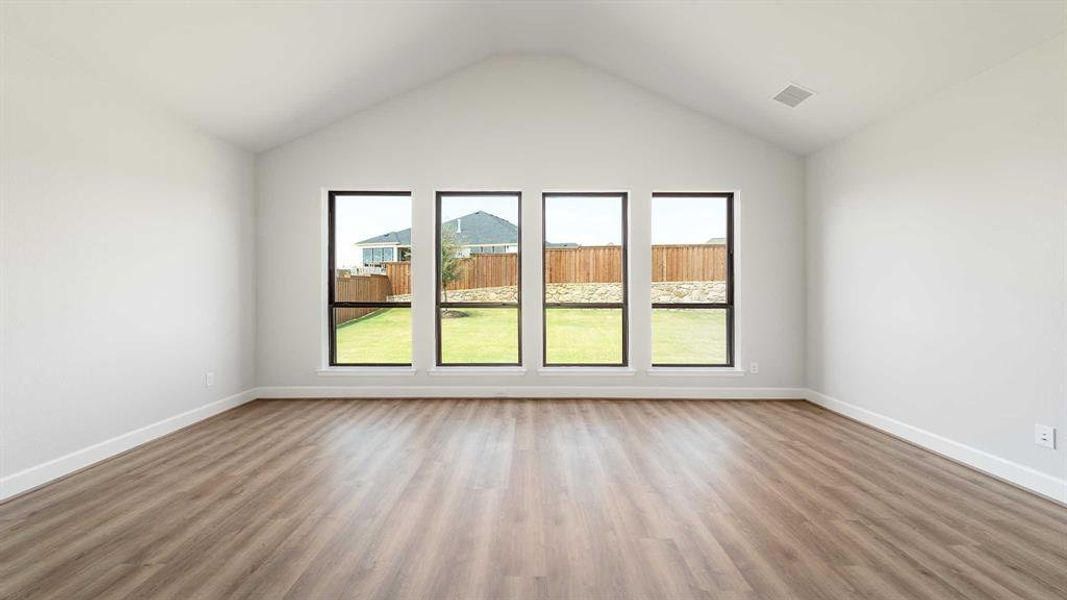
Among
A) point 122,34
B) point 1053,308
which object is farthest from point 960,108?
point 122,34

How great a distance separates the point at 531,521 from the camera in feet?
7.89

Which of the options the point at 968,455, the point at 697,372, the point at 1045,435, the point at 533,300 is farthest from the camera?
the point at 533,300

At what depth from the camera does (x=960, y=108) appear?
3330mm

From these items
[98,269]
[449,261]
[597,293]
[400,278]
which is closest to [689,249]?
[597,293]

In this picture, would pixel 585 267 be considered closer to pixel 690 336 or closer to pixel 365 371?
pixel 690 336

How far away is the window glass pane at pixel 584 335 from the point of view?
538 centimetres

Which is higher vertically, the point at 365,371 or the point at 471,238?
the point at 471,238

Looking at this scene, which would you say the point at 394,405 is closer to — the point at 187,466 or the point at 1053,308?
the point at 187,466

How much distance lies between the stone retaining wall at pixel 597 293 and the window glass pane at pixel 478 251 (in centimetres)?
1

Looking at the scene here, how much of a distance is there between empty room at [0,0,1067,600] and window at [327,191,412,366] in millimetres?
36

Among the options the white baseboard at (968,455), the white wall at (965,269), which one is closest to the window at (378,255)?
the white wall at (965,269)

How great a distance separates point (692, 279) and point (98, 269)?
5287 mm

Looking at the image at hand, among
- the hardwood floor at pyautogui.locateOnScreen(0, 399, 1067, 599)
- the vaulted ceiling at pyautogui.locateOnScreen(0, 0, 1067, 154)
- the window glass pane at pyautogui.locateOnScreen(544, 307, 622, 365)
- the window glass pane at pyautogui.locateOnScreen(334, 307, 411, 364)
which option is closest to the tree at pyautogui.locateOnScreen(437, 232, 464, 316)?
the window glass pane at pyautogui.locateOnScreen(334, 307, 411, 364)

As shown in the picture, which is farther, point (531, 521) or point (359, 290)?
point (359, 290)
